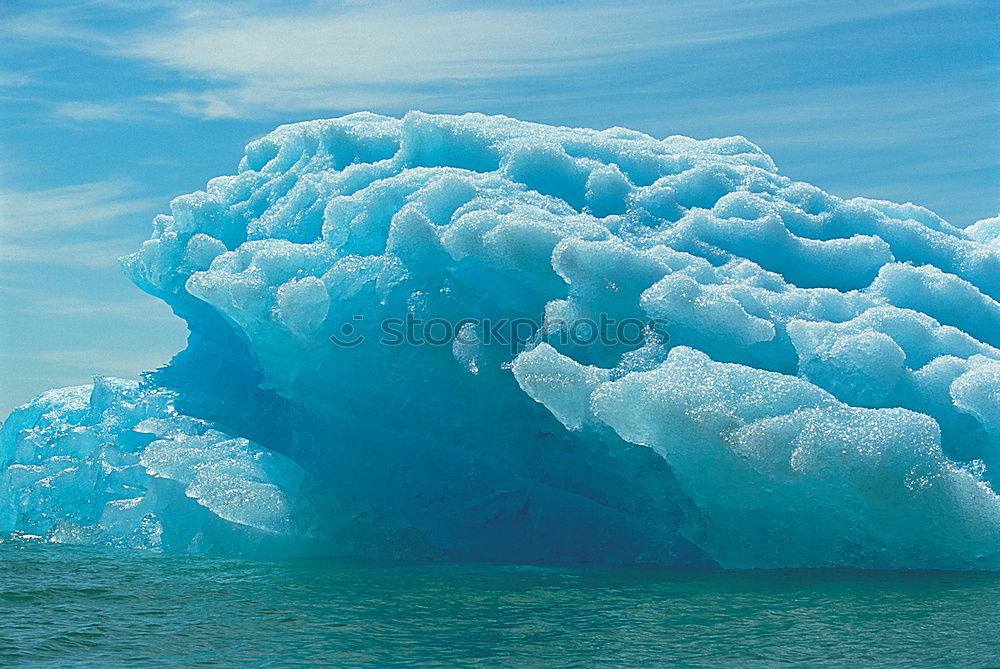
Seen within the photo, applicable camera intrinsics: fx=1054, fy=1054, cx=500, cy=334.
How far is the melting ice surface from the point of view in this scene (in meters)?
8.27

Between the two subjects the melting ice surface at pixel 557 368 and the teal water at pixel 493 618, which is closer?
the teal water at pixel 493 618

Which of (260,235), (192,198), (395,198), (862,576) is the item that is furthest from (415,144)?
(862,576)

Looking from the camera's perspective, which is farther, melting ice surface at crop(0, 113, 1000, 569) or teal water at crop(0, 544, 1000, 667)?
melting ice surface at crop(0, 113, 1000, 569)

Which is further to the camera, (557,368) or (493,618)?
(557,368)

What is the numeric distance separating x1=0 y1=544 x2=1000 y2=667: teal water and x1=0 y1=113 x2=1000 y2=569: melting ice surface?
705 mm

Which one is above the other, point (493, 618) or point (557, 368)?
point (557, 368)

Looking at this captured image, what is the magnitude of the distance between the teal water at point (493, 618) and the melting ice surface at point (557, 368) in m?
0.71

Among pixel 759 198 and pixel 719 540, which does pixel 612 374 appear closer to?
pixel 719 540

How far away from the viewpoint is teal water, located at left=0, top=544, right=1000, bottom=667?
6.20 m

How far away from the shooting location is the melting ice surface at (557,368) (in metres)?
8.27

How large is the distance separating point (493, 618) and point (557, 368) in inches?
86.1

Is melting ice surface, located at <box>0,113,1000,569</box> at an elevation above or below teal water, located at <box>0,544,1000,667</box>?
above

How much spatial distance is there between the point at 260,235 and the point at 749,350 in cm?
515

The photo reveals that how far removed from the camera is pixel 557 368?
28.0 feet
